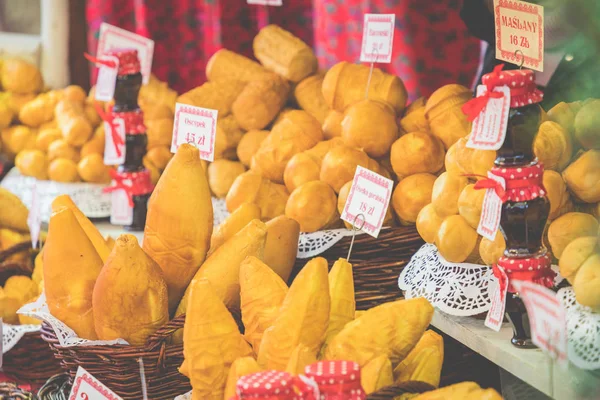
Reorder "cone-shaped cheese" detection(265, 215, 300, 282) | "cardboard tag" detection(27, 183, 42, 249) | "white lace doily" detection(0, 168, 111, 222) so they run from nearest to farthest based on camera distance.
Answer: "cone-shaped cheese" detection(265, 215, 300, 282) < "cardboard tag" detection(27, 183, 42, 249) < "white lace doily" detection(0, 168, 111, 222)

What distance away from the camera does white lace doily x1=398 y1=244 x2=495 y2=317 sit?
4.52 ft

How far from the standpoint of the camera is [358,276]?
5.61 feet

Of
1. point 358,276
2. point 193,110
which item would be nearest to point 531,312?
point 358,276

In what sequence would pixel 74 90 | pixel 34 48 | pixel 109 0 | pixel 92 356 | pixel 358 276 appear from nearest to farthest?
pixel 92 356, pixel 358 276, pixel 74 90, pixel 34 48, pixel 109 0

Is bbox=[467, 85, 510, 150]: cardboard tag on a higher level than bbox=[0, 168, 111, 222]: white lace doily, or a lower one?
higher

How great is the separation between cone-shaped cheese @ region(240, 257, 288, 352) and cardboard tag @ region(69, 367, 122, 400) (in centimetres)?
29

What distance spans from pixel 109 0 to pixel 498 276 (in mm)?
2575

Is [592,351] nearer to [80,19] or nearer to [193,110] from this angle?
[193,110]

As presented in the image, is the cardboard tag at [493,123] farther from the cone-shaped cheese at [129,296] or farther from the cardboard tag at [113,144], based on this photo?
the cardboard tag at [113,144]

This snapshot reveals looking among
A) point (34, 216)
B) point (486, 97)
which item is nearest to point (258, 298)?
point (486, 97)

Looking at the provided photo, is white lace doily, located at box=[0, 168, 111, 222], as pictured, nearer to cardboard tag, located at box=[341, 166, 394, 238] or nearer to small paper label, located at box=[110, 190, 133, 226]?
small paper label, located at box=[110, 190, 133, 226]

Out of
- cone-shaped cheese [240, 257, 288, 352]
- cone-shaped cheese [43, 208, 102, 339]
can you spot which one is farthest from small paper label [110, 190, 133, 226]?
cone-shaped cheese [240, 257, 288, 352]

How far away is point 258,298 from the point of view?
130cm

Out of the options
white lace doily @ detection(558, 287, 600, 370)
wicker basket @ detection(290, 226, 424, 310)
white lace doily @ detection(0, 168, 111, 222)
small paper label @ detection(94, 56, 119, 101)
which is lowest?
white lace doily @ detection(0, 168, 111, 222)
